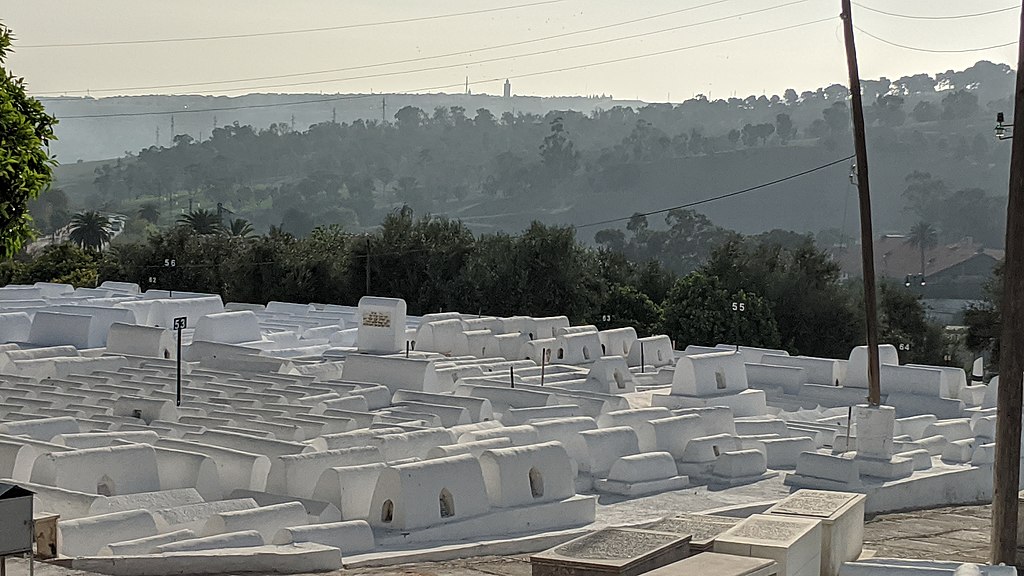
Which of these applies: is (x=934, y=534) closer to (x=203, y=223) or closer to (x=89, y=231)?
Result: (x=203, y=223)

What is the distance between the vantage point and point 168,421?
1802 cm

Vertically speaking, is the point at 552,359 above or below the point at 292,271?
below

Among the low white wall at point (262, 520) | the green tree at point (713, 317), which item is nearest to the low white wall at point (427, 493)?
the low white wall at point (262, 520)

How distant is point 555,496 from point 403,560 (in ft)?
11.8

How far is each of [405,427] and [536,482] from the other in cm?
259

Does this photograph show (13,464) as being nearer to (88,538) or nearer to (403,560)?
(88,538)

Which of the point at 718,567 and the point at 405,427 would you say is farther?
the point at 405,427

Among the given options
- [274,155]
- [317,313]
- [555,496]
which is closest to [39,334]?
[317,313]

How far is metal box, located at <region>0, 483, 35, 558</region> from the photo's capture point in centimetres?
737

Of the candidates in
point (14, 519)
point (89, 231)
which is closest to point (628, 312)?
point (14, 519)

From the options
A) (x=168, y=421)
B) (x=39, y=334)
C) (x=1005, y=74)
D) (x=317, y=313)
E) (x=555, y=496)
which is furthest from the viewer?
(x=1005, y=74)

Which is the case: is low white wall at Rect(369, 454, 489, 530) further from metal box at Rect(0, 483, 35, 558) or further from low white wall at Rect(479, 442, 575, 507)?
metal box at Rect(0, 483, 35, 558)

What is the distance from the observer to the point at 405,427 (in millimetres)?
17359

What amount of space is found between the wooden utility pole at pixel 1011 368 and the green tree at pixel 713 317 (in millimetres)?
28489
